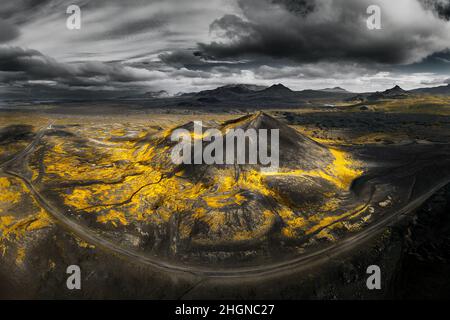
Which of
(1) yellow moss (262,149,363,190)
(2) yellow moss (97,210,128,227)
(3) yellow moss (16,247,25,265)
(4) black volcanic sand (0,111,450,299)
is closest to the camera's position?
(4) black volcanic sand (0,111,450,299)

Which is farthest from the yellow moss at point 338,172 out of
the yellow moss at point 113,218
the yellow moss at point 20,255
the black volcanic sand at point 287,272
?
the yellow moss at point 20,255

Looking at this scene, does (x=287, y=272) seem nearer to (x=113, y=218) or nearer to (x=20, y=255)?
(x=113, y=218)

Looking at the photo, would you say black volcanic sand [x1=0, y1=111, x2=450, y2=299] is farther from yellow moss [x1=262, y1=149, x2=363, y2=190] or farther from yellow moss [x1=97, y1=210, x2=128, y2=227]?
yellow moss [x1=262, y1=149, x2=363, y2=190]

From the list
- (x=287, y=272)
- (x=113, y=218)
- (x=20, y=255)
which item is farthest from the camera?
(x=113, y=218)

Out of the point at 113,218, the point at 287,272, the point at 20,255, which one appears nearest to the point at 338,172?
the point at 287,272

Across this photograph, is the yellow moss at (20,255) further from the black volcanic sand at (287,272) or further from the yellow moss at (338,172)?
the yellow moss at (338,172)

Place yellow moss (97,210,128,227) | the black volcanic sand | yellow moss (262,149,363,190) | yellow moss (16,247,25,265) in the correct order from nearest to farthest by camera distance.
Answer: the black volcanic sand
yellow moss (16,247,25,265)
yellow moss (97,210,128,227)
yellow moss (262,149,363,190)

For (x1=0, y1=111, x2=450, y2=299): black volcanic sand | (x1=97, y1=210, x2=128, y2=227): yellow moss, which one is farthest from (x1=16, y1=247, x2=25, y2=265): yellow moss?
(x1=97, y1=210, x2=128, y2=227): yellow moss
